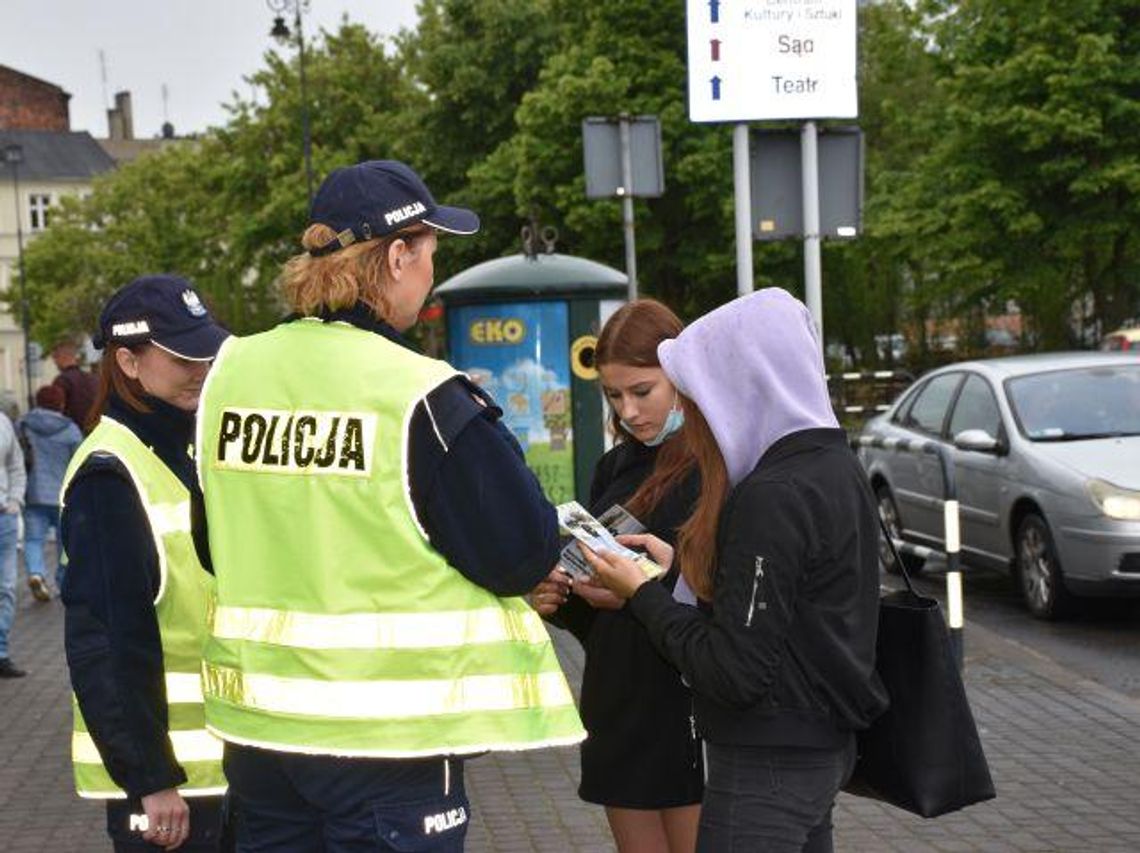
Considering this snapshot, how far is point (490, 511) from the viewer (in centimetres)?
282

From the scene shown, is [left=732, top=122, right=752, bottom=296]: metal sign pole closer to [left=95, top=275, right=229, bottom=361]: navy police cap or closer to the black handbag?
[left=95, top=275, right=229, bottom=361]: navy police cap

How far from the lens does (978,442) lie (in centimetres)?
1159

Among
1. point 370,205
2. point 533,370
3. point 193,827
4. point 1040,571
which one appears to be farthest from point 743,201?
point 370,205

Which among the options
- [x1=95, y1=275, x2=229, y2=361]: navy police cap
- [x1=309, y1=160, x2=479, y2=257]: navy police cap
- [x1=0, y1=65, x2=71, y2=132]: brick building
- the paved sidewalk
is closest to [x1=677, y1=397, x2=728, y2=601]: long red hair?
[x1=309, y1=160, x2=479, y2=257]: navy police cap

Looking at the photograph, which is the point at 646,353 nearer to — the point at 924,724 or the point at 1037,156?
the point at 924,724

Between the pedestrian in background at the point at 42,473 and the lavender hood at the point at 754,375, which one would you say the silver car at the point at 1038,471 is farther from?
the lavender hood at the point at 754,375

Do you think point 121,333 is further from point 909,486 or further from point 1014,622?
point 909,486

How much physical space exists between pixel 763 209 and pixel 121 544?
22.3ft

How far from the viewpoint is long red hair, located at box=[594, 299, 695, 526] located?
13.3 feet

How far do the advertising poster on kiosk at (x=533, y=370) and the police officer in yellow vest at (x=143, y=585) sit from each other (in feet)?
29.2

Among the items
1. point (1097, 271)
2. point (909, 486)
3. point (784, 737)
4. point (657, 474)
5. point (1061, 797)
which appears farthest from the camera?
point (1097, 271)

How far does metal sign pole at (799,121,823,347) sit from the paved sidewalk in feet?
6.71

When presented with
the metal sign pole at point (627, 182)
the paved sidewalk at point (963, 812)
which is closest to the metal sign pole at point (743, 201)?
the paved sidewalk at point (963, 812)

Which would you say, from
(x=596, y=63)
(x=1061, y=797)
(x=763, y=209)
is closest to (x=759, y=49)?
(x=763, y=209)
